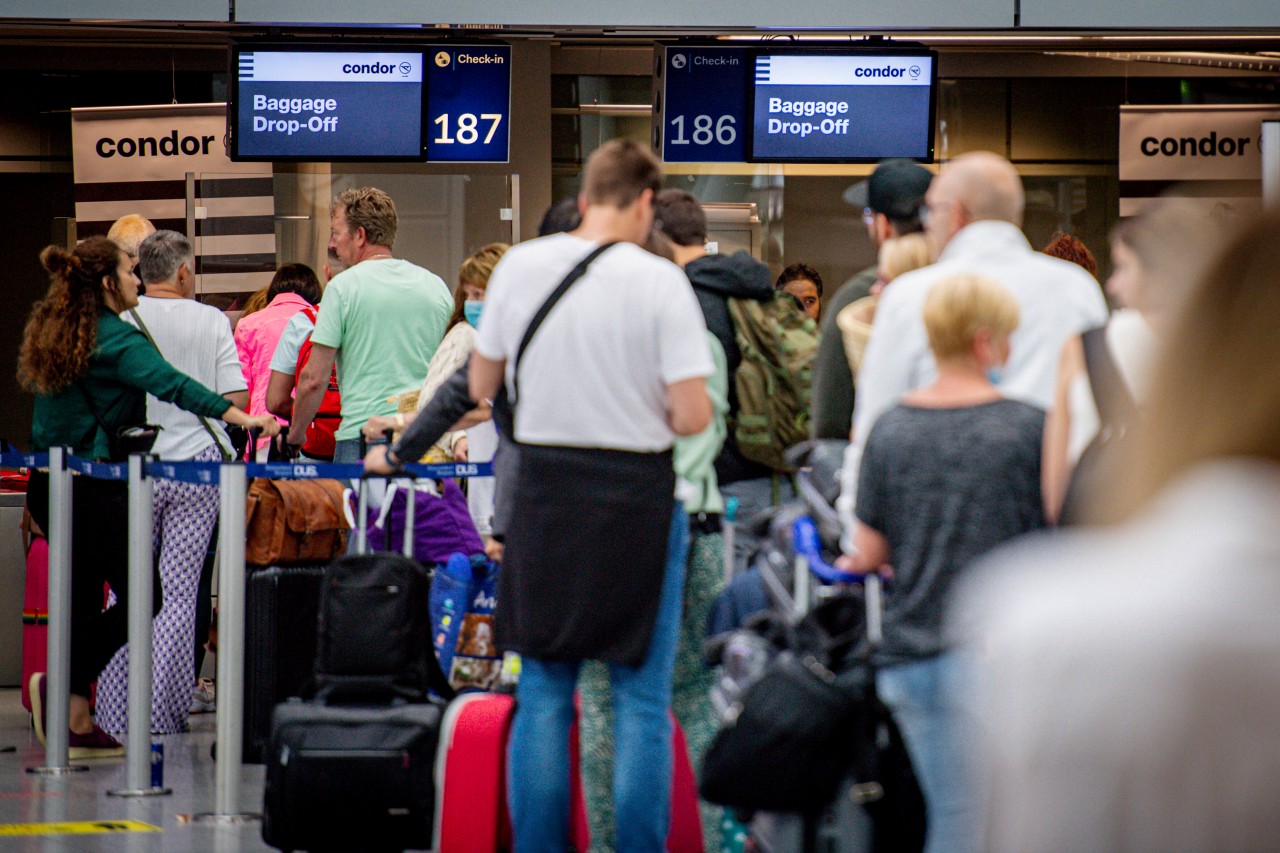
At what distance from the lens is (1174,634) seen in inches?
47.9

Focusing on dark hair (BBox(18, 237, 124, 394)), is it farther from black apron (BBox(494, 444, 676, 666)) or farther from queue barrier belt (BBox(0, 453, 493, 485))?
black apron (BBox(494, 444, 676, 666))

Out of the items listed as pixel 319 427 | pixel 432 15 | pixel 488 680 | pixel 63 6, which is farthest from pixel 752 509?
pixel 63 6

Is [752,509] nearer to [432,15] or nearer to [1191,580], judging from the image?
[1191,580]

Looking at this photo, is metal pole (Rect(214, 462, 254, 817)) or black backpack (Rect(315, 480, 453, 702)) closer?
black backpack (Rect(315, 480, 453, 702))

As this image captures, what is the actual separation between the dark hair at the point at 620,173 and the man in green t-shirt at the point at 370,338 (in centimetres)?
260

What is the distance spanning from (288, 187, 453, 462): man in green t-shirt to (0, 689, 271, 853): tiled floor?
1.25 m

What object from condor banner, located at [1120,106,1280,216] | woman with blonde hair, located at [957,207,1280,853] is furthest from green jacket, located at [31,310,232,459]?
condor banner, located at [1120,106,1280,216]

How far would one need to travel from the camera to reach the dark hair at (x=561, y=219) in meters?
4.74

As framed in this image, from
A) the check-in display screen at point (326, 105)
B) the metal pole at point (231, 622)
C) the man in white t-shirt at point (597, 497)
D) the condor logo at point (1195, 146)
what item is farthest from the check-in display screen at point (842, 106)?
the man in white t-shirt at point (597, 497)

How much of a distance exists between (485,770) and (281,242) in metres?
6.64

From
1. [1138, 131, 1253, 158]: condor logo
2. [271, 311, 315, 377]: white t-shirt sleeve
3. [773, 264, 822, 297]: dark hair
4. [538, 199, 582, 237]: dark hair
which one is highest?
[1138, 131, 1253, 158]: condor logo

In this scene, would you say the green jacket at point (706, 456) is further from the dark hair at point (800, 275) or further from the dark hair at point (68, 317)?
the dark hair at point (800, 275)

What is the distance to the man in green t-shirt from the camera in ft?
21.6

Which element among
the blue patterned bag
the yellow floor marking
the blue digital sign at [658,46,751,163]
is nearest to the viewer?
the yellow floor marking
